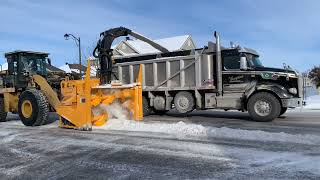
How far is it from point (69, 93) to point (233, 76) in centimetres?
580

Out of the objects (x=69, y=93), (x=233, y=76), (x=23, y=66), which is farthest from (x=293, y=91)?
(x=23, y=66)

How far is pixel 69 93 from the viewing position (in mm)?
12242

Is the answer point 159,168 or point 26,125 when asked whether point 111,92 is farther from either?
point 159,168

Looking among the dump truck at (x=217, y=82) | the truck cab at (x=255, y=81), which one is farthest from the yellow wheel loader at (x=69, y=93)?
the truck cab at (x=255, y=81)

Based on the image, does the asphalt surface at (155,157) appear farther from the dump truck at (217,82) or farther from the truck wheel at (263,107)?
the dump truck at (217,82)

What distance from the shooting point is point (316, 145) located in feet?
27.8

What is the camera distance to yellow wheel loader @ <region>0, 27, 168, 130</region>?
1197 cm

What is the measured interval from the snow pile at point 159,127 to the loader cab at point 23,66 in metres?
4.33

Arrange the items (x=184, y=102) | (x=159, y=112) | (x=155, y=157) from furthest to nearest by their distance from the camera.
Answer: (x=159, y=112) < (x=184, y=102) < (x=155, y=157)

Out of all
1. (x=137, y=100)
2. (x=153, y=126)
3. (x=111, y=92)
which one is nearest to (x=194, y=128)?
(x=153, y=126)

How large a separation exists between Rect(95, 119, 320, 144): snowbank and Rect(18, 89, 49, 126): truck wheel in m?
2.23

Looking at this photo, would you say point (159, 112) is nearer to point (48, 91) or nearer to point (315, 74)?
point (48, 91)

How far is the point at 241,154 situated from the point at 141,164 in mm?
1823

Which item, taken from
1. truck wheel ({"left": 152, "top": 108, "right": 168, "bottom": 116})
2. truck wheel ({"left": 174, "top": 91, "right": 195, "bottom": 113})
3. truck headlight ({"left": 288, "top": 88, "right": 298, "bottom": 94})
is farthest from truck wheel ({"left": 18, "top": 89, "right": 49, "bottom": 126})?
truck headlight ({"left": 288, "top": 88, "right": 298, "bottom": 94})
